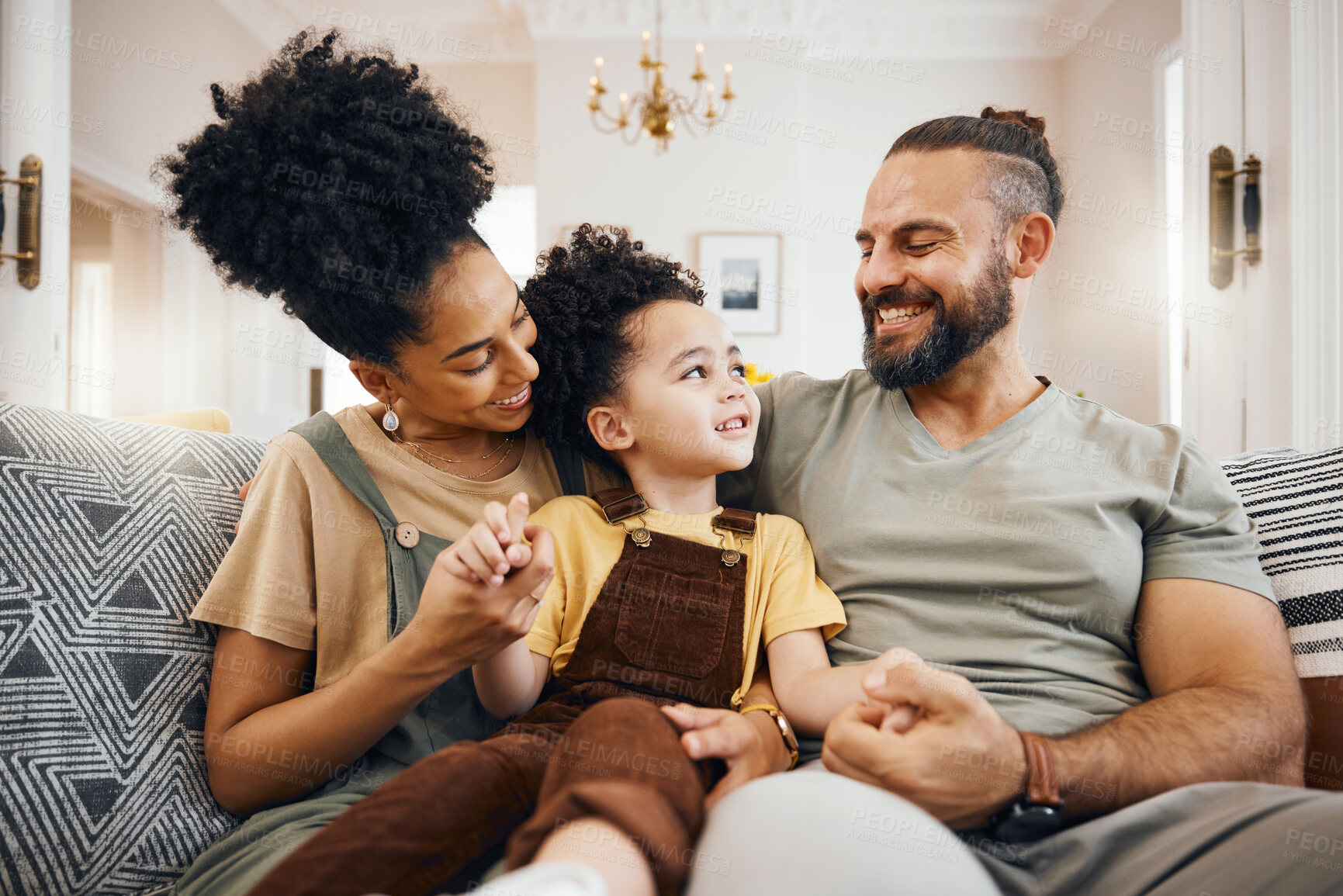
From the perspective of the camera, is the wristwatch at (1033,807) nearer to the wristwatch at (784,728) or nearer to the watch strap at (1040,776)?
the watch strap at (1040,776)

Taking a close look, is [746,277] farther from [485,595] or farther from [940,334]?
[485,595]

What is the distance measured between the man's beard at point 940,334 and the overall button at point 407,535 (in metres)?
0.78

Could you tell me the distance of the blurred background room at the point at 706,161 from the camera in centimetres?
461

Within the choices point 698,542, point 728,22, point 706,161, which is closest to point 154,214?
point 706,161

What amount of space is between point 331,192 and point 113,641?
0.65 m

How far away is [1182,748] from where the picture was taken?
106 cm

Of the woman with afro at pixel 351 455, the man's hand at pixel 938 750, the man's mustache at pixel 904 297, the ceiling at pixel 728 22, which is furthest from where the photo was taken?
the ceiling at pixel 728 22

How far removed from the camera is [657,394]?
1381 mm

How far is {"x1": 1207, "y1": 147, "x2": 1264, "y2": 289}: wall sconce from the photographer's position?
10.1 ft

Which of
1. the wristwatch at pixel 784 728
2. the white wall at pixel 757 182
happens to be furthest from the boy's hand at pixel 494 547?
the white wall at pixel 757 182

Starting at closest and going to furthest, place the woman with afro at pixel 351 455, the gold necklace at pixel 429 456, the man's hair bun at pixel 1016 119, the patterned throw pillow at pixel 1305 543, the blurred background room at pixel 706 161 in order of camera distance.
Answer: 1. the woman with afro at pixel 351 455
2. the patterned throw pillow at pixel 1305 543
3. the gold necklace at pixel 429 456
4. the man's hair bun at pixel 1016 119
5. the blurred background room at pixel 706 161

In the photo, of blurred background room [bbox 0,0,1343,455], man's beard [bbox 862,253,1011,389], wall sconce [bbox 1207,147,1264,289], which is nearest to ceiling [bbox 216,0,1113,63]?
blurred background room [bbox 0,0,1343,455]

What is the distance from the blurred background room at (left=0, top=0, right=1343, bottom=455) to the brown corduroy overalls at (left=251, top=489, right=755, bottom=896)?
9.90ft

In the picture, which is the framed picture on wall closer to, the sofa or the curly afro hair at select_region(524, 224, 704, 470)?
the curly afro hair at select_region(524, 224, 704, 470)
